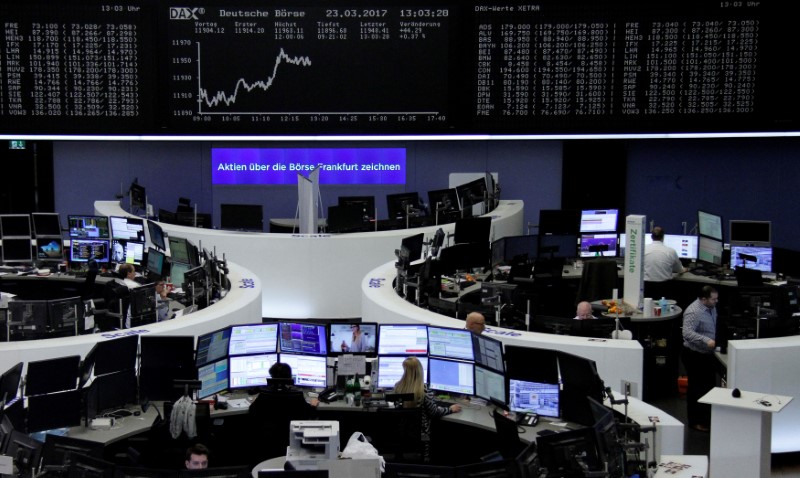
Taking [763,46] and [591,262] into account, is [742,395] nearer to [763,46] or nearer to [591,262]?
[591,262]

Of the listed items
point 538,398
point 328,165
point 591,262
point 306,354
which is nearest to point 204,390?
point 306,354

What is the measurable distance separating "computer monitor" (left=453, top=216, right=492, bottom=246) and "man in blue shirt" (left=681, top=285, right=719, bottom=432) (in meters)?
3.16

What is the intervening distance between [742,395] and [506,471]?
2.50 m

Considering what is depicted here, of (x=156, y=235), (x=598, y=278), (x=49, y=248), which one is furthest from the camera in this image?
(x=49, y=248)

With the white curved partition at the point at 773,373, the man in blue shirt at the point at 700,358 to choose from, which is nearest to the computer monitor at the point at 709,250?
the man in blue shirt at the point at 700,358

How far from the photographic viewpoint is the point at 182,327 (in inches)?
337

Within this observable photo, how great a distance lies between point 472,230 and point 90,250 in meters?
4.59

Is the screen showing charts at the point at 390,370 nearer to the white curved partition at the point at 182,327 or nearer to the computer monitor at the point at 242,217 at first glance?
the white curved partition at the point at 182,327

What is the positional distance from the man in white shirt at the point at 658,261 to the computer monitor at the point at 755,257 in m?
1.00

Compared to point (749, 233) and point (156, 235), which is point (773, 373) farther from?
point (156, 235)

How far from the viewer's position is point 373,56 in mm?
13141

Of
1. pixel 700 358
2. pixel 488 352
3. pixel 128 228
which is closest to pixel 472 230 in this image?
pixel 700 358

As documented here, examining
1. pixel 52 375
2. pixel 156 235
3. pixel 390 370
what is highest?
pixel 156 235

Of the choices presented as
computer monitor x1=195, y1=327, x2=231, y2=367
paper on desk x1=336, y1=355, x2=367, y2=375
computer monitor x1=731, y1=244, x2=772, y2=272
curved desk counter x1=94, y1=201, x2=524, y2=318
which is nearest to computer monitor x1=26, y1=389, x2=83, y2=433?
computer monitor x1=195, y1=327, x2=231, y2=367
